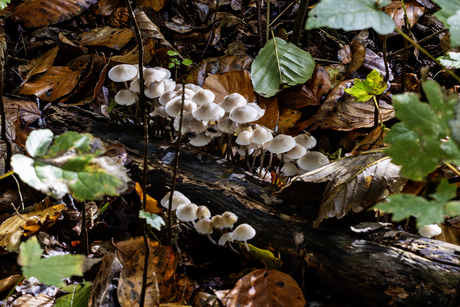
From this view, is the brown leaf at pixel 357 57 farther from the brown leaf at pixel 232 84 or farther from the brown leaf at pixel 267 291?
the brown leaf at pixel 267 291

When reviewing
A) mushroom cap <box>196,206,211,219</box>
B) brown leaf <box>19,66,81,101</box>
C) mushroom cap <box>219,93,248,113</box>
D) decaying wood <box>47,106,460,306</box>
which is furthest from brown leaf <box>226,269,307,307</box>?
brown leaf <box>19,66,81,101</box>

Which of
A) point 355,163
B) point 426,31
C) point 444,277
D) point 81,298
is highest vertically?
point 426,31

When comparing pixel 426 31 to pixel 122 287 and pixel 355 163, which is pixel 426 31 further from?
pixel 122 287

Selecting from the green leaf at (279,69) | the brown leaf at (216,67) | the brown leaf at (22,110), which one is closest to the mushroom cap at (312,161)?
the green leaf at (279,69)

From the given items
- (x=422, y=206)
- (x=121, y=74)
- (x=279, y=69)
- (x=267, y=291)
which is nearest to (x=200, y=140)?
(x=121, y=74)

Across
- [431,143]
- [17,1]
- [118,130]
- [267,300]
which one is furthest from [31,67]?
[431,143]

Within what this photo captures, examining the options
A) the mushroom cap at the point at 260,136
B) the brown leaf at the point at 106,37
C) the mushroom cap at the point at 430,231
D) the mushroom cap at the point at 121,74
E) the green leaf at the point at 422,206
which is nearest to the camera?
the green leaf at the point at 422,206

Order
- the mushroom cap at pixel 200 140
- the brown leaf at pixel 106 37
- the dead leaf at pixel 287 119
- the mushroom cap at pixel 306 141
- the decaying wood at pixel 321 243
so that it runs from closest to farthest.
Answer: the decaying wood at pixel 321 243, the mushroom cap at pixel 306 141, the mushroom cap at pixel 200 140, the dead leaf at pixel 287 119, the brown leaf at pixel 106 37
